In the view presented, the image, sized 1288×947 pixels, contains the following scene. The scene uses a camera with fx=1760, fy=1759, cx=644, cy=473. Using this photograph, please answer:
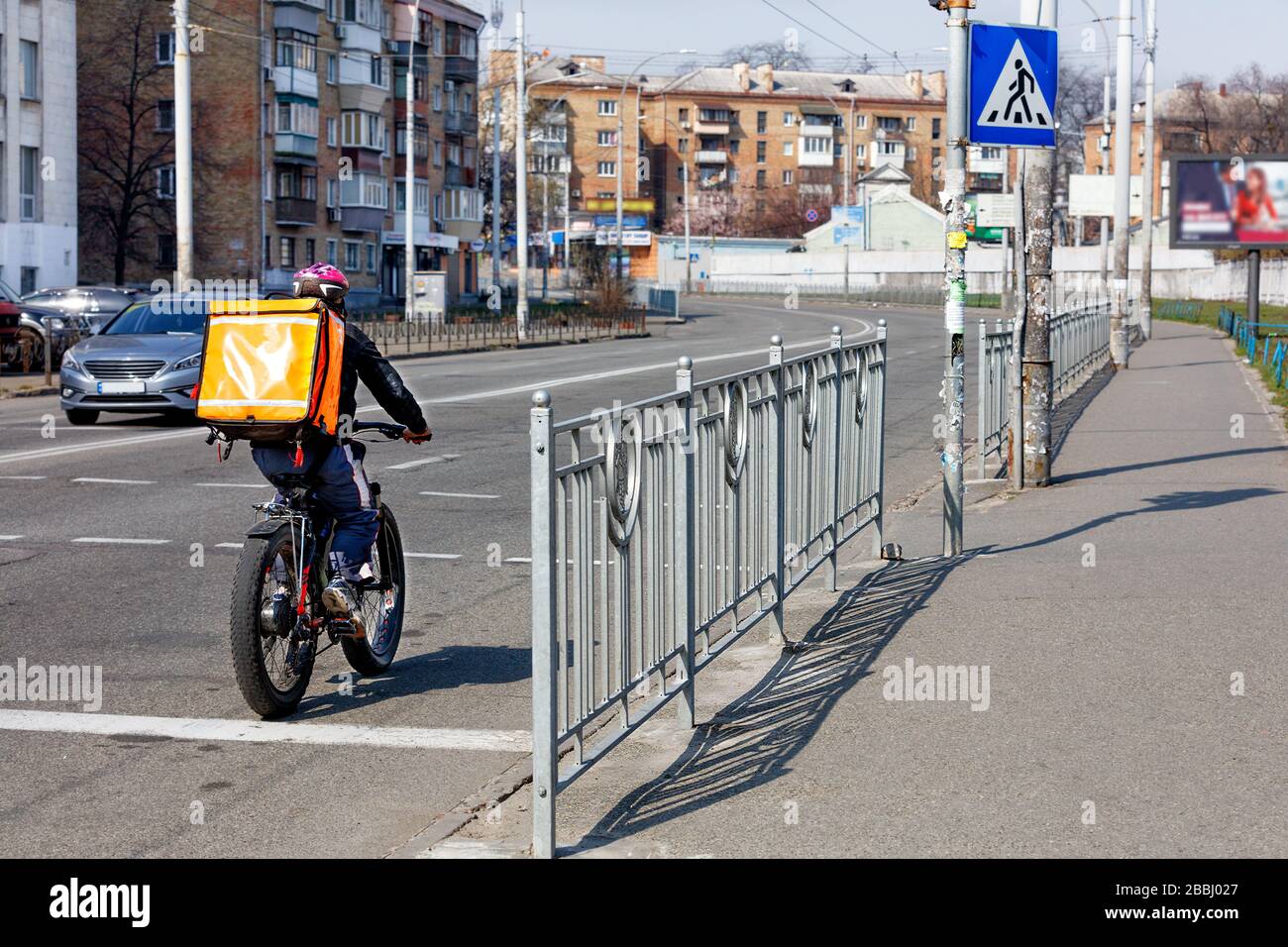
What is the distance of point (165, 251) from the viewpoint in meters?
64.2

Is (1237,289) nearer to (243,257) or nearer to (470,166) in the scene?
(470,166)

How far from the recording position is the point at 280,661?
689cm

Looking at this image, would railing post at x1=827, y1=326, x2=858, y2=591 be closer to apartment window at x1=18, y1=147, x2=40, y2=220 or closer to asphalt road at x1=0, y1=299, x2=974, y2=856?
asphalt road at x1=0, y1=299, x2=974, y2=856

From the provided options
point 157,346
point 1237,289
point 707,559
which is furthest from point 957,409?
point 1237,289

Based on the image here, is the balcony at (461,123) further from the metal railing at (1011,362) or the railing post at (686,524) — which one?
the railing post at (686,524)

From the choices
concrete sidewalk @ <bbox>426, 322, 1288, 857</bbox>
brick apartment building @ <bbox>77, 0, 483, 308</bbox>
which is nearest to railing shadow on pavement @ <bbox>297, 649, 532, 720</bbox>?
concrete sidewalk @ <bbox>426, 322, 1288, 857</bbox>

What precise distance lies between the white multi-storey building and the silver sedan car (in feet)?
94.9

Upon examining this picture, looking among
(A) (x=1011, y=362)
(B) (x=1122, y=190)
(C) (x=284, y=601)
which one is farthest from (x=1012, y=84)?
(B) (x=1122, y=190)

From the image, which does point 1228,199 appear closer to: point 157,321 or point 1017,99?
point 157,321

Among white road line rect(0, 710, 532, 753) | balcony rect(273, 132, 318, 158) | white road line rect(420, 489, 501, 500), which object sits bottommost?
white road line rect(0, 710, 532, 753)

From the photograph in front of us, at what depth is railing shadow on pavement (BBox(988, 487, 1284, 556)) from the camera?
1152 centimetres

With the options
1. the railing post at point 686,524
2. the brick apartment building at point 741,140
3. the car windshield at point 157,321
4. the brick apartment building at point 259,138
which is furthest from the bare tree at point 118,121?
the brick apartment building at point 741,140

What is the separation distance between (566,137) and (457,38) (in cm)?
6010

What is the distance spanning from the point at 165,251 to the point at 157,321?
4499 cm
